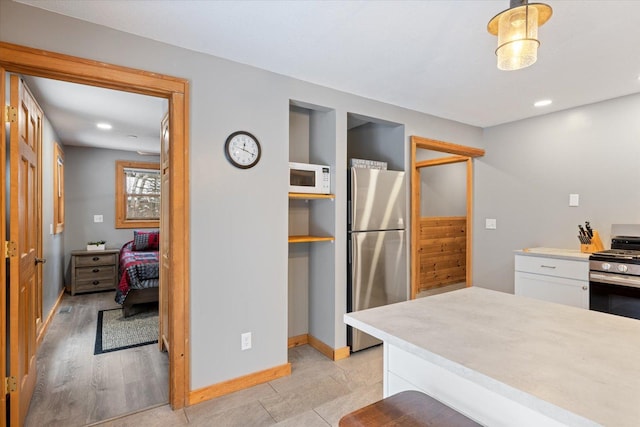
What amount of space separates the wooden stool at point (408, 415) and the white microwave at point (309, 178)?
6.28 feet

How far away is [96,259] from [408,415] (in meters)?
5.71

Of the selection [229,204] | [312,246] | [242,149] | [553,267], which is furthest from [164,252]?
[553,267]

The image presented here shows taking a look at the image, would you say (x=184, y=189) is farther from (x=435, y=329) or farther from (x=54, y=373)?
(x=54, y=373)

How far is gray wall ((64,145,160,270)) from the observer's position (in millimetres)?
5465

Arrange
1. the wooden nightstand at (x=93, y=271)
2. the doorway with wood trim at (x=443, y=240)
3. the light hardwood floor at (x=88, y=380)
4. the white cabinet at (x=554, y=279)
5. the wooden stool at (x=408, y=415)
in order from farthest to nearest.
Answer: the wooden nightstand at (x=93, y=271) → the doorway with wood trim at (x=443, y=240) → the white cabinet at (x=554, y=279) → the light hardwood floor at (x=88, y=380) → the wooden stool at (x=408, y=415)

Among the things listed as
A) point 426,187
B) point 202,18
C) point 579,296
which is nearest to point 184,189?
point 202,18

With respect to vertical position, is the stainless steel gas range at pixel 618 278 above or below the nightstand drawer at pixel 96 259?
above

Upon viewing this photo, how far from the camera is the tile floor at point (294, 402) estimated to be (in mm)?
2033

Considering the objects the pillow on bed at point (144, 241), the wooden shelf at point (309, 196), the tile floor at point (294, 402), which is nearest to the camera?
the tile floor at point (294, 402)

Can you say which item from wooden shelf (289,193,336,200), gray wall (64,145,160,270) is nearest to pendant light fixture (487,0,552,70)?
wooden shelf (289,193,336,200)

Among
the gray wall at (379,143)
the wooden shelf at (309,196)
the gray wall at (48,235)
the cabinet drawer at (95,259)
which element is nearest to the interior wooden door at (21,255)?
the gray wall at (48,235)

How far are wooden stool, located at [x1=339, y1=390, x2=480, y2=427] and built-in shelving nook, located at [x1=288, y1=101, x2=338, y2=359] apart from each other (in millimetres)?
1817

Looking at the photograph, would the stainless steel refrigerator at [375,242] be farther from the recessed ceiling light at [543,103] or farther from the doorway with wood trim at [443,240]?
Result: the recessed ceiling light at [543,103]

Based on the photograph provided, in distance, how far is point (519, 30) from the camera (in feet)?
4.05
